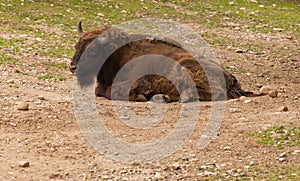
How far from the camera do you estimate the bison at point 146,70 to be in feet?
34.2

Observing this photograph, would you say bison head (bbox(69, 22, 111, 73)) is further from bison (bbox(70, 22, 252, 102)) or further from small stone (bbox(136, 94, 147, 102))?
small stone (bbox(136, 94, 147, 102))

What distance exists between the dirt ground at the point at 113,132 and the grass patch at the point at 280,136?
0.38 ft

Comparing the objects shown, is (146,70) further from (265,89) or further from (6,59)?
(6,59)

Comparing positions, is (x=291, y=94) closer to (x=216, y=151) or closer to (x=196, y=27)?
(x=216, y=151)

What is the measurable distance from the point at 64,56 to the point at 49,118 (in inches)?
170

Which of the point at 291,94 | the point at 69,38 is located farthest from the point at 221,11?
the point at 291,94

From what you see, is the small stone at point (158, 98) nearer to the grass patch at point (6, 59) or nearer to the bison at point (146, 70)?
the bison at point (146, 70)

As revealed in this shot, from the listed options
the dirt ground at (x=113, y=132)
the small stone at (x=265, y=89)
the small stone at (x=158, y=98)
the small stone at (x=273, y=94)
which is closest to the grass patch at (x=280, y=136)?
the dirt ground at (x=113, y=132)

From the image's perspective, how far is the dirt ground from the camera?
7270 millimetres

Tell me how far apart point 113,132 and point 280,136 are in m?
2.17

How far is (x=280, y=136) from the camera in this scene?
8406 millimetres

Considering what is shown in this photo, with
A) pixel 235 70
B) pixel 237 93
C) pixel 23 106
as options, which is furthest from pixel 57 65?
pixel 237 93

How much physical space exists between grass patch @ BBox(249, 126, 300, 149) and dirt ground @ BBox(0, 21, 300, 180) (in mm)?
116

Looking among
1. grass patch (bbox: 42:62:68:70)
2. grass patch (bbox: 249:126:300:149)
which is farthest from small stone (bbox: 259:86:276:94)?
grass patch (bbox: 42:62:68:70)
